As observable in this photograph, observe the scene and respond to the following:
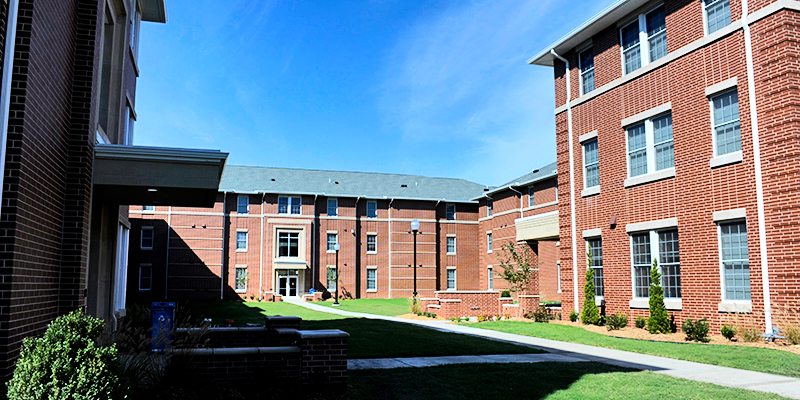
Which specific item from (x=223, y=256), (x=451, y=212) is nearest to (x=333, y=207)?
(x=223, y=256)

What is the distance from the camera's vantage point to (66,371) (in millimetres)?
5035

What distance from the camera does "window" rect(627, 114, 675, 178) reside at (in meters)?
17.5

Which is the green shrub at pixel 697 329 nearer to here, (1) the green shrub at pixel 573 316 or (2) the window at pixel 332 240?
(1) the green shrub at pixel 573 316

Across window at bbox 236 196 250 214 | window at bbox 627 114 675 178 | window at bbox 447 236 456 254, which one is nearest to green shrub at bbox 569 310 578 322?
window at bbox 627 114 675 178

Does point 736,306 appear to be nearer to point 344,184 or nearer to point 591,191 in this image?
point 591,191

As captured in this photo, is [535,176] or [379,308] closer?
[379,308]

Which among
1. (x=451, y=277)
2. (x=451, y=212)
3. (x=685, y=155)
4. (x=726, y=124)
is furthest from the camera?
(x=451, y=212)

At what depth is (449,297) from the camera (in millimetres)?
24969

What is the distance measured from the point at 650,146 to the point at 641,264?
3.74 m

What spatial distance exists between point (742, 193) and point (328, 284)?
3506 centimetres

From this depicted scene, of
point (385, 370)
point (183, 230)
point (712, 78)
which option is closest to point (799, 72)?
point (712, 78)

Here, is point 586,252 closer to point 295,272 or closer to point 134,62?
point 134,62

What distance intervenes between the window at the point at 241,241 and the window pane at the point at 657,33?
112ft

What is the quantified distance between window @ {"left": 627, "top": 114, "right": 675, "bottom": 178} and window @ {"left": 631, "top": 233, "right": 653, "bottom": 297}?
2.12 m
